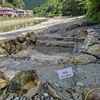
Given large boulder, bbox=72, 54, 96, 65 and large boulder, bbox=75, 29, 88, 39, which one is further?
large boulder, bbox=75, 29, 88, 39

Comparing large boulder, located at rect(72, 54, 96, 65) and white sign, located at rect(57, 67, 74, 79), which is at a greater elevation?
white sign, located at rect(57, 67, 74, 79)

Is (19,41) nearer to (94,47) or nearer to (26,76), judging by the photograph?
(94,47)

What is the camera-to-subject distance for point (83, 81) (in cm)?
436

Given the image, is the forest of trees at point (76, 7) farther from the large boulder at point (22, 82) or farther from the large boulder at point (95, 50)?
the large boulder at point (22, 82)

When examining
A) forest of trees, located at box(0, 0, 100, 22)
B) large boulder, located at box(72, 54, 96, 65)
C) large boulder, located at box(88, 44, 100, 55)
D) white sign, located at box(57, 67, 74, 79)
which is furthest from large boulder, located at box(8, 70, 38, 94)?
forest of trees, located at box(0, 0, 100, 22)

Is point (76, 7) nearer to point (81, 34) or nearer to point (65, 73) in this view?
point (81, 34)

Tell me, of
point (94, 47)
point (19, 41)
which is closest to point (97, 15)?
point (19, 41)

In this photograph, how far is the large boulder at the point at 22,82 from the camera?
4.08 m

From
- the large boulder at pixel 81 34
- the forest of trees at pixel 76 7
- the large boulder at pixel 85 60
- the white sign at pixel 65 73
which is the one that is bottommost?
the forest of trees at pixel 76 7

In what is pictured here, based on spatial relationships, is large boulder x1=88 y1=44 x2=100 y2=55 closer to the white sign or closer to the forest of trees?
the white sign

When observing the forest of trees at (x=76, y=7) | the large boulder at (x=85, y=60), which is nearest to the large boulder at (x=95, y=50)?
the large boulder at (x=85, y=60)

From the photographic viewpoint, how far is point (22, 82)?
415 cm

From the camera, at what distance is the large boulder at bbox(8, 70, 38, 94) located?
13.4 feet

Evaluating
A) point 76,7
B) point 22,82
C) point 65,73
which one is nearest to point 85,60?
point 65,73
